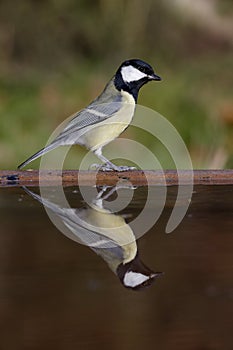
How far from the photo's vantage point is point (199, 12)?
1023 cm

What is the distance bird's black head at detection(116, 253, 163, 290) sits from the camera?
1.72 metres

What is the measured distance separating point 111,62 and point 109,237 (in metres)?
5.99

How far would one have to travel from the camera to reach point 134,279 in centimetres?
176

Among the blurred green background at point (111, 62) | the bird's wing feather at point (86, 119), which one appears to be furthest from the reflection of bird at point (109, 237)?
the blurred green background at point (111, 62)

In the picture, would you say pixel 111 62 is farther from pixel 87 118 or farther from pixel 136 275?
pixel 136 275

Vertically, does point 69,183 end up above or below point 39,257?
below

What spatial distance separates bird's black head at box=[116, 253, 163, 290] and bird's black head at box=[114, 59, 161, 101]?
2.26 m

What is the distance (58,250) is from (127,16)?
6.95 m

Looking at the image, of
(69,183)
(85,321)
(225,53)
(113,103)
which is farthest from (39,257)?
(225,53)

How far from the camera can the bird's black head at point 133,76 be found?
4094 mm

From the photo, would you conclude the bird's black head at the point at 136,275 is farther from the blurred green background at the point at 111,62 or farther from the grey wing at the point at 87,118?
the blurred green background at the point at 111,62

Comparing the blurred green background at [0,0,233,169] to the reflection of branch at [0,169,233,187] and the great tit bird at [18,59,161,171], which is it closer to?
the great tit bird at [18,59,161,171]

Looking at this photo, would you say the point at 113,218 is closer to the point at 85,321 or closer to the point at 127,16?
the point at 85,321

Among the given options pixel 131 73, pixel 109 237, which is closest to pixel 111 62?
pixel 131 73
